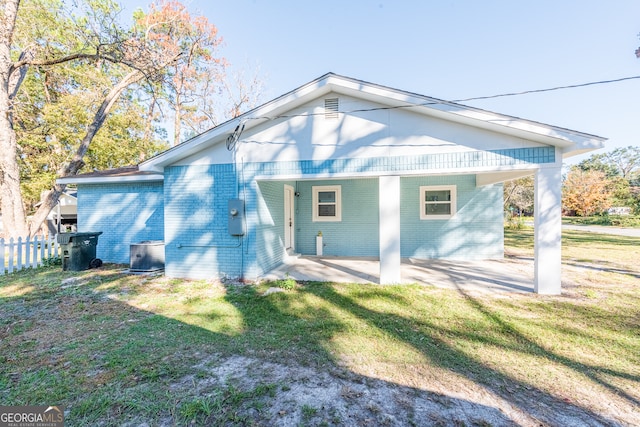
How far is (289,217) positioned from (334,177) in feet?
11.8

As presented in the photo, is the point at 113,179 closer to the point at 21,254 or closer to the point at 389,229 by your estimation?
the point at 21,254

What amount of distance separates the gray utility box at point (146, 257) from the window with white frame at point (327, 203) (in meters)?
5.00

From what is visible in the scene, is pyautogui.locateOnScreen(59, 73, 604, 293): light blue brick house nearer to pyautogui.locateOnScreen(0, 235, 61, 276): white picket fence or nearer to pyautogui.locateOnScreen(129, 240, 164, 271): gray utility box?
pyautogui.locateOnScreen(129, 240, 164, 271): gray utility box

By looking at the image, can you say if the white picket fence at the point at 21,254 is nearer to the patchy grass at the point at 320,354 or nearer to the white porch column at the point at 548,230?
the patchy grass at the point at 320,354

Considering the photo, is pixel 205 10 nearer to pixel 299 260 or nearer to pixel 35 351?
pixel 299 260

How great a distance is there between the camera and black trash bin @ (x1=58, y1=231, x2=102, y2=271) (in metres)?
7.37

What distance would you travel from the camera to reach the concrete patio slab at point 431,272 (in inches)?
241

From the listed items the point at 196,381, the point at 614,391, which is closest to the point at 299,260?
the point at 196,381

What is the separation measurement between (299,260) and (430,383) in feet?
21.8

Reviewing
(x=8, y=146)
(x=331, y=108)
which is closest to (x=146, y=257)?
(x=331, y=108)

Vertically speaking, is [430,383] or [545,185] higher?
[545,185]

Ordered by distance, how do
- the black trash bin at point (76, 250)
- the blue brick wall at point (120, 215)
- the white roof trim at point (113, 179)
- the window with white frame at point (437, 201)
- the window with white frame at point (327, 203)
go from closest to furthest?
the black trash bin at point (76, 250) → the white roof trim at point (113, 179) → the blue brick wall at point (120, 215) → the window with white frame at point (437, 201) → the window with white frame at point (327, 203)

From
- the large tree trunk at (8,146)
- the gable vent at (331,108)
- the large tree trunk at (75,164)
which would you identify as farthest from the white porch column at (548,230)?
the large tree trunk at (8,146)

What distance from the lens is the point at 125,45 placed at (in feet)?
34.6
